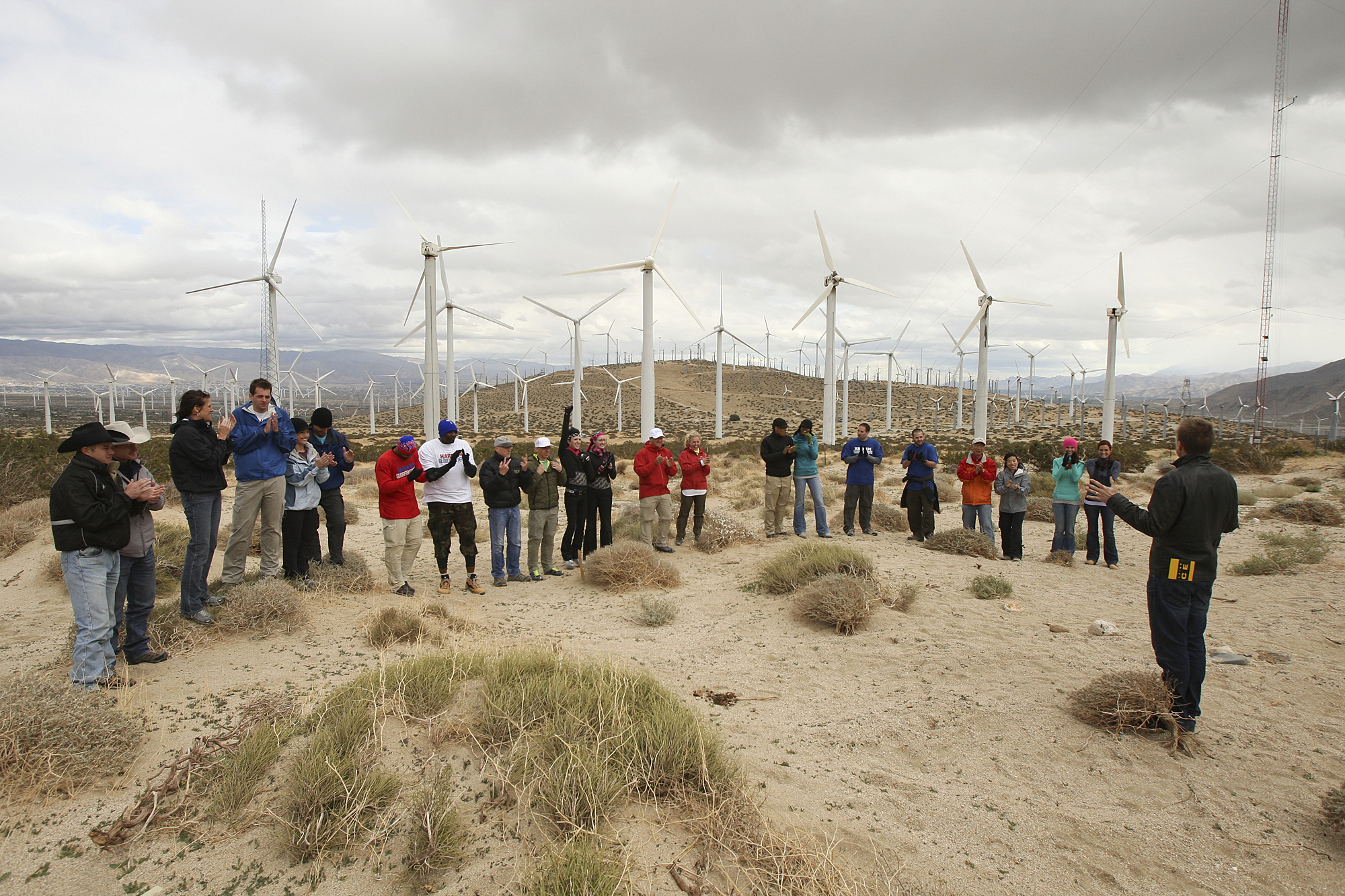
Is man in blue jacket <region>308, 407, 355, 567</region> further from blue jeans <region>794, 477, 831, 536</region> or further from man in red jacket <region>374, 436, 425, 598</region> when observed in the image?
blue jeans <region>794, 477, 831, 536</region>

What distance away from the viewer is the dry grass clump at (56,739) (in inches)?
143

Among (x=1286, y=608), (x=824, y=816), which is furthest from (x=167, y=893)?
(x=1286, y=608)

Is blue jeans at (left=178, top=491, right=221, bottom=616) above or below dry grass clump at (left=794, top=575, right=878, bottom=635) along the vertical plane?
above

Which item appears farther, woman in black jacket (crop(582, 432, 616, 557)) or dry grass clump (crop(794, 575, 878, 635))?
woman in black jacket (crop(582, 432, 616, 557))

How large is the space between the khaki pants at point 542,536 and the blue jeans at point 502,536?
0.66 feet

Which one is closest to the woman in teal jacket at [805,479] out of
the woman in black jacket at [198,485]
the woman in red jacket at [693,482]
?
the woman in red jacket at [693,482]

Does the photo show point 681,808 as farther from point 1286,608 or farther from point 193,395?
point 1286,608

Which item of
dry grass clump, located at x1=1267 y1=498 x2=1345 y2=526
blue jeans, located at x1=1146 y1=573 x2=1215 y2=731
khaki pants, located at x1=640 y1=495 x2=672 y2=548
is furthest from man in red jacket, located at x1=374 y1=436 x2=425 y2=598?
dry grass clump, located at x1=1267 y1=498 x2=1345 y2=526

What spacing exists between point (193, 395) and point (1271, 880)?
8783 mm

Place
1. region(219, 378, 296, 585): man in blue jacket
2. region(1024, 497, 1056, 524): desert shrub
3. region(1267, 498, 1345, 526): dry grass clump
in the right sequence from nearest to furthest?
region(219, 378, 296, 585): man in blue jacket < region(1267, 498, 1345, 526): dry grass clump < region(1024, 497, 1056, 524): desert shrub

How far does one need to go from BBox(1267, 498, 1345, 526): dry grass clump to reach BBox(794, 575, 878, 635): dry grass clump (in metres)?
11.2

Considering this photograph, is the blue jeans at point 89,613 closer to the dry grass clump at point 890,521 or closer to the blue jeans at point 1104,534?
the dry grass clump at point 890,521

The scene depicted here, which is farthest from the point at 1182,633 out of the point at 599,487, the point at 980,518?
the point at 599,487

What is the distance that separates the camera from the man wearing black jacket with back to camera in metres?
4.36
